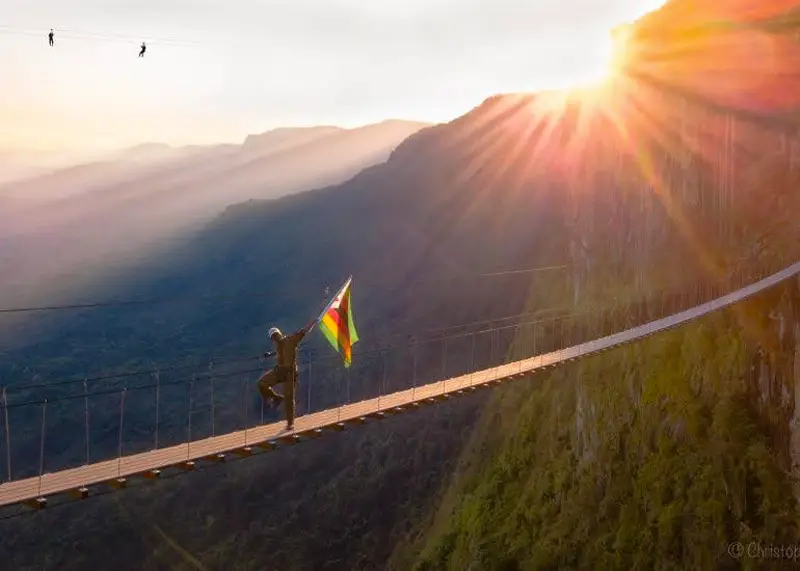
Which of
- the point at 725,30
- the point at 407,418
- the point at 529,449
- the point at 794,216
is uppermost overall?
the point at 725,30

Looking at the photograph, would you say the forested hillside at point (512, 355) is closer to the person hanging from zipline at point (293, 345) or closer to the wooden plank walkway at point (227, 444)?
the person hanging from zipline at point (293, 345)

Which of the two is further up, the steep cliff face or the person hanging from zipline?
the person hanging from zipline

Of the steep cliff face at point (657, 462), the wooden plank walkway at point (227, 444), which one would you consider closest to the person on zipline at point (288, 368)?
the wooden plank walkway at point (227, 444)

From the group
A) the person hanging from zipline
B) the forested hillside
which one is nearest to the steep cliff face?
the forested hillside

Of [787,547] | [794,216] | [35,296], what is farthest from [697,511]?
[35,296]

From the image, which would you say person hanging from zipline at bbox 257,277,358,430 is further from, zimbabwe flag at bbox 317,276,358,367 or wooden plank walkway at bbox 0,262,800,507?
wooden plank walkway at bbox 0,262,800,507

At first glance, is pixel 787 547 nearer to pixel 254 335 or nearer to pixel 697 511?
pixel 697 511

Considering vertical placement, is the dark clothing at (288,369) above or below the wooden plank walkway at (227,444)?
above
